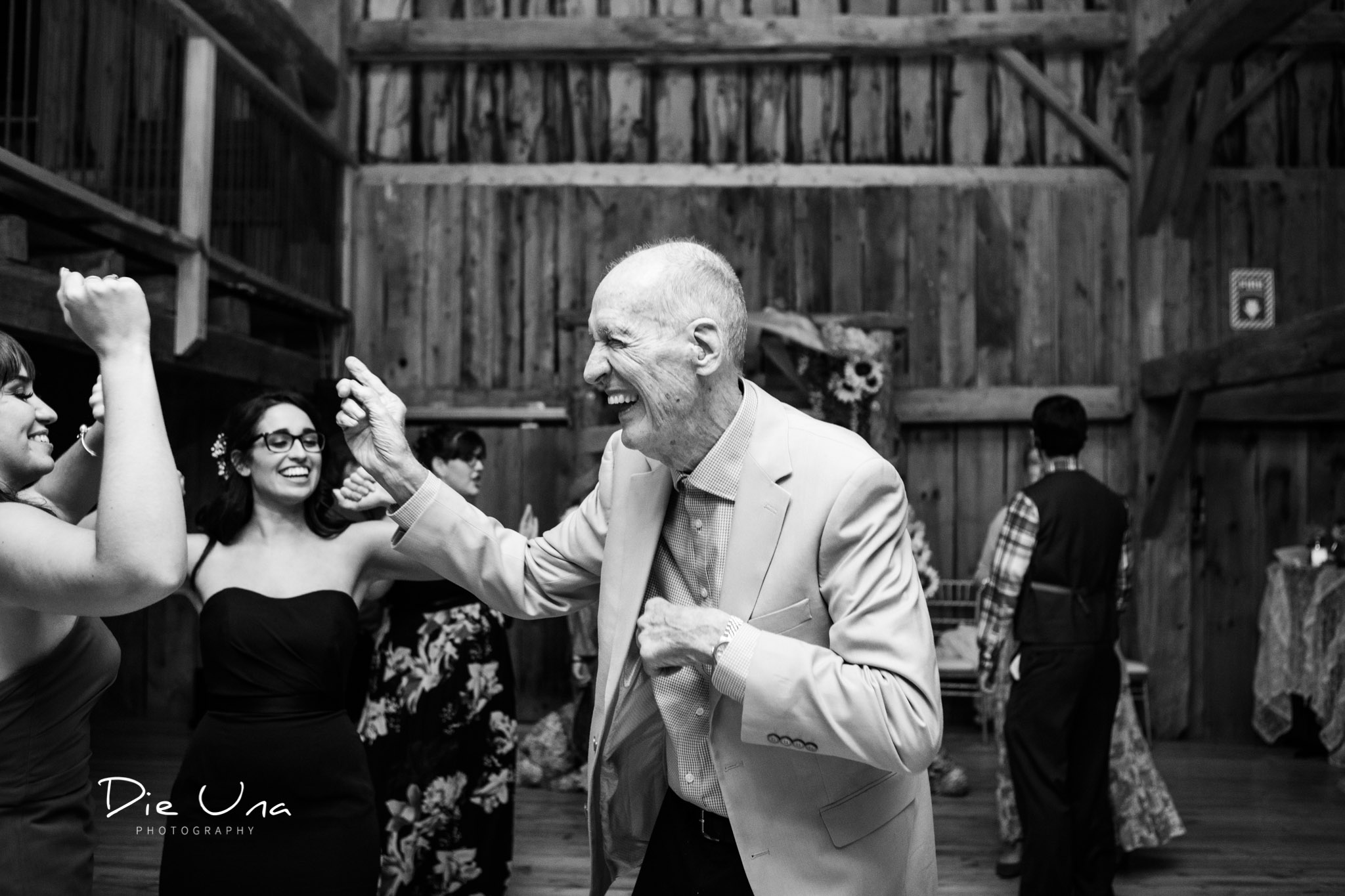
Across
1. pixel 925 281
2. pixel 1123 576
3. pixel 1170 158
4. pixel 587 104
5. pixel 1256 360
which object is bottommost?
pixel 1123 576

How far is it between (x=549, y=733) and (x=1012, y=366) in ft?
11.5

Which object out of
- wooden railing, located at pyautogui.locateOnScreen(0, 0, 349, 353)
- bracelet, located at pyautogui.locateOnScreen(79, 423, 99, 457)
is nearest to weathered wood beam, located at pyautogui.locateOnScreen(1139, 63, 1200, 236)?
wooden railing, located at pyautogui.locateOnScreen(0, 0, 349, 353)

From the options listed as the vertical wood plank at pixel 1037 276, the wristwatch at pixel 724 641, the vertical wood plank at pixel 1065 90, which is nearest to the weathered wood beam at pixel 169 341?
the wristwatch at pixel 724 641

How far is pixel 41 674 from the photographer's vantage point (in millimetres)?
1630

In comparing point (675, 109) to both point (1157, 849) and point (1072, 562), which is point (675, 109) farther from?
point (1157, 849)

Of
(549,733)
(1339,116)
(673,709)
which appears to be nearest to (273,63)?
(549,733)

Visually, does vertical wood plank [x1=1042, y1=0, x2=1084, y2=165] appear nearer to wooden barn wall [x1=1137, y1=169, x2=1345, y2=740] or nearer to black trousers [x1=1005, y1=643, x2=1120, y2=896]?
wooden barn wall [x1=1137, y1=169, x2=1345, y2=740]

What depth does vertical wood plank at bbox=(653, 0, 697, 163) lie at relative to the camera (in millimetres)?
6855

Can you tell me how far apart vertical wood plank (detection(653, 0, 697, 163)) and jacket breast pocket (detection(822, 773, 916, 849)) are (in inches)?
224

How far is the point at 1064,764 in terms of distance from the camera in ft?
12.2

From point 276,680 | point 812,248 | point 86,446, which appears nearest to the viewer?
point 86,446

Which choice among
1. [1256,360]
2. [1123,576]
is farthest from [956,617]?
[1123,576]

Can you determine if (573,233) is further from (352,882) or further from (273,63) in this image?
(352,882)

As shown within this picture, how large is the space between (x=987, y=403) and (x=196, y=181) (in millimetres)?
4428
